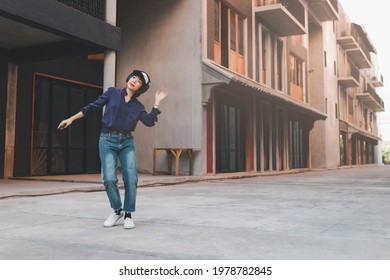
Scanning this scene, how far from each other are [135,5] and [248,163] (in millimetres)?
7635

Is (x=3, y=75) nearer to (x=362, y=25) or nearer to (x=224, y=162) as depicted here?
(x=224, y=162)

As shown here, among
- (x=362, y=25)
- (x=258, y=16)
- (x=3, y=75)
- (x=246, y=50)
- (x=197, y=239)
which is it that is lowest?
(x=197, y=239)

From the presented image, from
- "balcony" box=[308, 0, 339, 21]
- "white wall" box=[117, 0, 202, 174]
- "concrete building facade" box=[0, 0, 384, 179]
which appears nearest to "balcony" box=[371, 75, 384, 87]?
"balcony" box=[308, 0, 339, 21]

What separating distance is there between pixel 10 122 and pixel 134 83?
29.4 ft

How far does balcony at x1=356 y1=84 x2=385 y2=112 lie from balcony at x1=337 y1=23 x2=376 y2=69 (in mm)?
3096

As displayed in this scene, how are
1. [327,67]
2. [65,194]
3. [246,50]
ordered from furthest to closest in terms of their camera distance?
1. [327,67]
2. [246,50]
3. [65,194]

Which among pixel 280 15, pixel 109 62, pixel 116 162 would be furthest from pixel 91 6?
pixel 280 15

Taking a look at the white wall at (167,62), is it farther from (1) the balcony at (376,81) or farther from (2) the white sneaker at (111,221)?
(1) the balcony at (376,81)

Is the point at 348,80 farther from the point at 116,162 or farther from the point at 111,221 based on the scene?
the point at 111,221

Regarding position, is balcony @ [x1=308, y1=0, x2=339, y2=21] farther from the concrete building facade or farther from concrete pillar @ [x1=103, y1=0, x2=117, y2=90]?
concrete pillar @ [x1=103, y1=0, x2=117, y2=90]

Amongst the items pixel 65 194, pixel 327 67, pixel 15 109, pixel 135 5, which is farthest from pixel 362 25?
pixel 65 194

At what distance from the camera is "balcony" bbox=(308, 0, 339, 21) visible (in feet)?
87.5

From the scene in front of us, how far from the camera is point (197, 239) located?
3.68 meters

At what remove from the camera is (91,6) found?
10.7 meters
